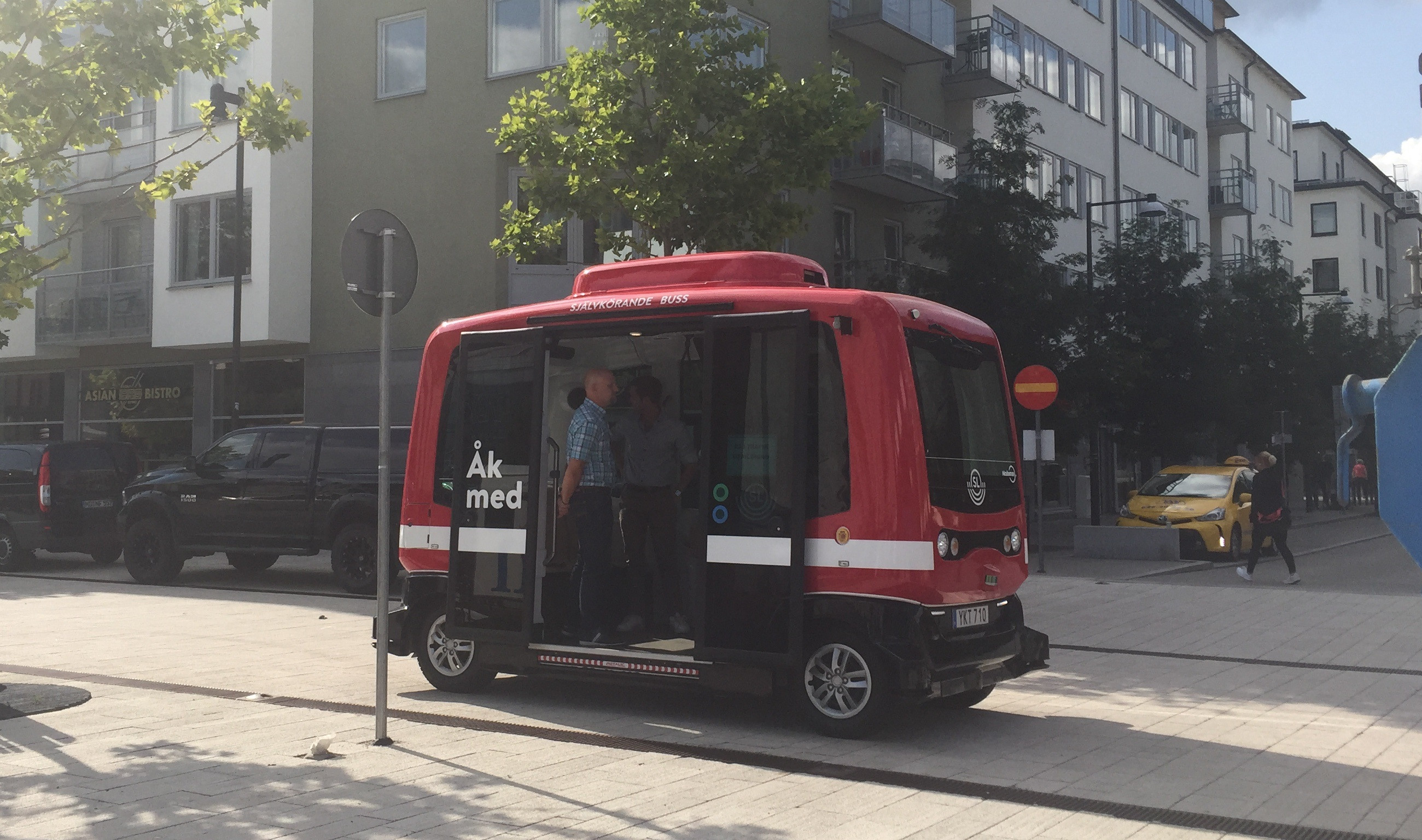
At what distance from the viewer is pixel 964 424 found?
330 inches

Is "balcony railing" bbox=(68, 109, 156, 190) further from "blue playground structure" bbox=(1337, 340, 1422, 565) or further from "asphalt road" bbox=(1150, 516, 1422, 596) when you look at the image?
"blue playground structure" bbox=(1337, 340, 1422, 565)

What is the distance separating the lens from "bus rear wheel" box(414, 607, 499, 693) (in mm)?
9406

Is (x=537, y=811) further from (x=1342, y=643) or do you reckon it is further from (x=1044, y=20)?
(x=1044, y=20)

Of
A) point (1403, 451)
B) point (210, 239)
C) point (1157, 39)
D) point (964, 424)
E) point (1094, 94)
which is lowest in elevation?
point (1403, 451)

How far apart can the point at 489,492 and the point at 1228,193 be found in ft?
153

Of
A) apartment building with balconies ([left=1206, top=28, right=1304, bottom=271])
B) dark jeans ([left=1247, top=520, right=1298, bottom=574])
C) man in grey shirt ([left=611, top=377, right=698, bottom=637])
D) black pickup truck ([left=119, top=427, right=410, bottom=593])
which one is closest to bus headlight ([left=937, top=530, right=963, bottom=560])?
man in grey shirt ([left=611, top=377, right=698, bottom=637])

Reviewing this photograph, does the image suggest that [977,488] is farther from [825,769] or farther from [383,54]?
[383,54]

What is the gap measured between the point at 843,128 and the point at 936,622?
30.6 feet

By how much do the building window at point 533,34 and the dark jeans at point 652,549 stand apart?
15082 millimetres

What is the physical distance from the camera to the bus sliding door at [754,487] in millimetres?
7957

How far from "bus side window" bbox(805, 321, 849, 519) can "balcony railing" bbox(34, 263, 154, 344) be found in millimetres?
23310

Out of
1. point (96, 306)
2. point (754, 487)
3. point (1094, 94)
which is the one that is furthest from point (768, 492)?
point (1094, 94)

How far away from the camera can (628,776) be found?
6.80m

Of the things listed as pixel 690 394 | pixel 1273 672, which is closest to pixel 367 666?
pixel 690 394
